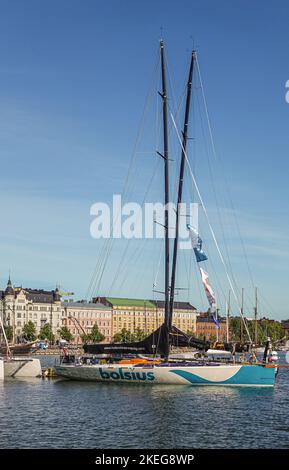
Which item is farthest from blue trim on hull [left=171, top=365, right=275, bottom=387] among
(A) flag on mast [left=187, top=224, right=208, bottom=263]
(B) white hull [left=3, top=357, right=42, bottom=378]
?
(B) white hull [left=3, top=357, right=42, bottom=378]

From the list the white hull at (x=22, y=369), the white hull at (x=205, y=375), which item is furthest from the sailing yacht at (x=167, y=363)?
the white hull at (x=22, y=369)

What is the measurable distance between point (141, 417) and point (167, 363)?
18771 millimetres

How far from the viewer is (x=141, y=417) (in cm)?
4594

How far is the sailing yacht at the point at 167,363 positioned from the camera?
62875mm

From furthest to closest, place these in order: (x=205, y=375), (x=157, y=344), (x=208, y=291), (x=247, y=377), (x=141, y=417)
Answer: (x=157, y=344), (x=208, y=291), (x=205, y=375), (x=247, y=377), (x=141, y=417)

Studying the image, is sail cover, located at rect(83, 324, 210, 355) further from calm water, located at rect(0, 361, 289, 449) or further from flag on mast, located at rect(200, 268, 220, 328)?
flag on mast, located at rect(200, 268, 220, 328)

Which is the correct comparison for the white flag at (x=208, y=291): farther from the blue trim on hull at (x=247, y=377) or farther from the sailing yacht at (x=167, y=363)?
the blue trim on hull at (x=247, y=377)

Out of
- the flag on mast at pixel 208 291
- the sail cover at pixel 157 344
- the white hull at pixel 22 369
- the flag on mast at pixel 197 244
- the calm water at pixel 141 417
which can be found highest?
the flag on mast at pixel 197 244

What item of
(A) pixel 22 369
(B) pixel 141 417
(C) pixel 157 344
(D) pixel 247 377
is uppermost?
(C) pixel 157 344

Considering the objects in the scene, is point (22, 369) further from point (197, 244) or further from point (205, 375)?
point (197, 244)

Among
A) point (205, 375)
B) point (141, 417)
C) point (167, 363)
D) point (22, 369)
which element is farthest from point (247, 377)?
point (22, 369)
